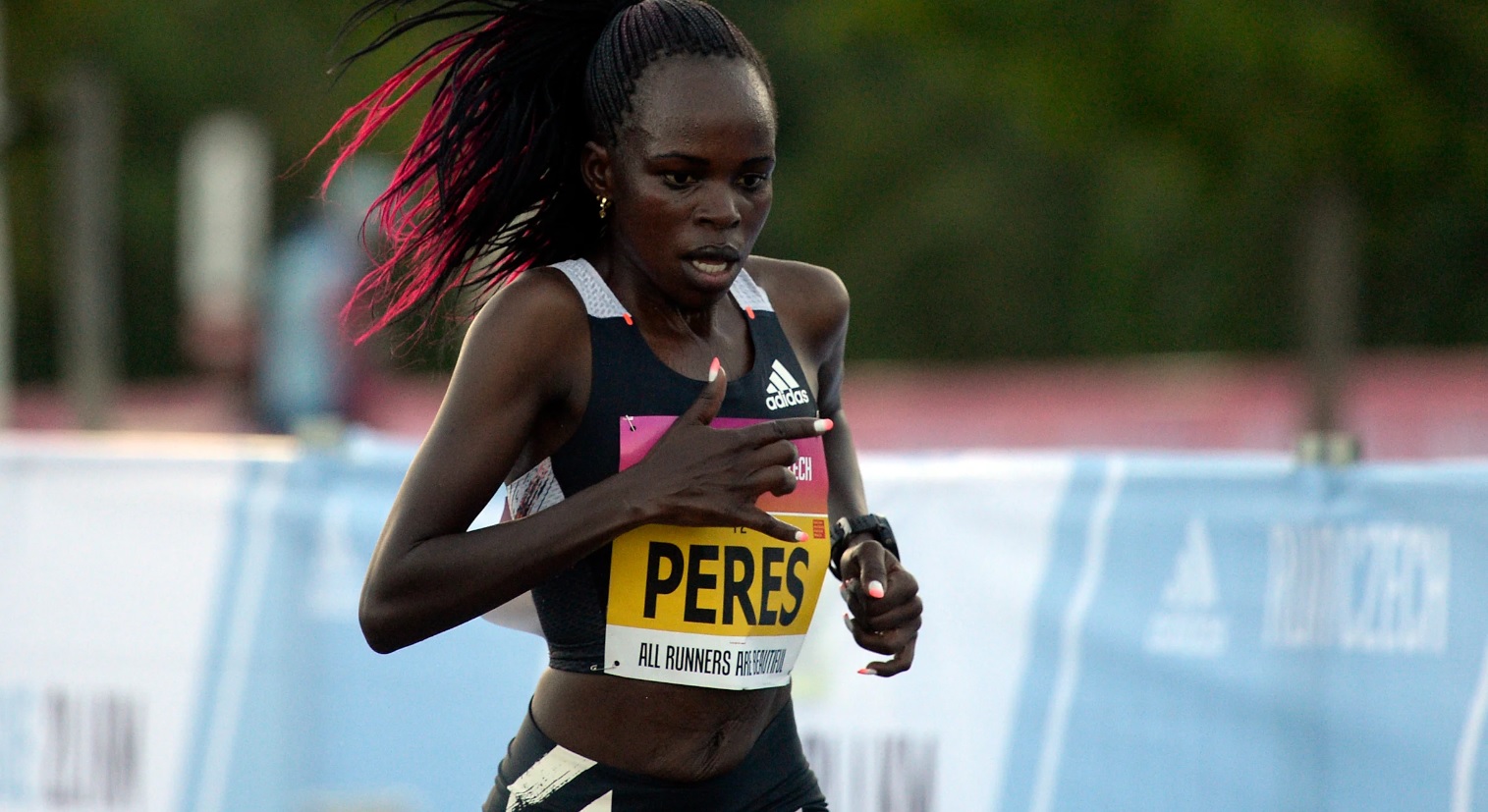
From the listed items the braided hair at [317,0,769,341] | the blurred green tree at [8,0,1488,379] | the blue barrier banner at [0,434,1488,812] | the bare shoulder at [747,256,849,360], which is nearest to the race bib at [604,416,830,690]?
the bare shoulder at [747,256,849,360]

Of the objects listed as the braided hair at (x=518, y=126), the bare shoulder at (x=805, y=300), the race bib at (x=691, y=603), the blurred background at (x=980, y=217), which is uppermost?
the blurred background at (x=980, y=217)

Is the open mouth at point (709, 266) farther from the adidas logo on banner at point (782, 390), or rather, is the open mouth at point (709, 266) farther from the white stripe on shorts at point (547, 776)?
the white stripe on shorts at point (547, 776)

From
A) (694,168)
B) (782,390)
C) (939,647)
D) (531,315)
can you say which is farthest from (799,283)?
(939,647)

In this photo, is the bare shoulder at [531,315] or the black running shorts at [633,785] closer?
the bare shoulder at [531,315]

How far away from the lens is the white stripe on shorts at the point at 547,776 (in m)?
2.71

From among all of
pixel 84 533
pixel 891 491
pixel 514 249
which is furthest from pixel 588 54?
pixel 84 533

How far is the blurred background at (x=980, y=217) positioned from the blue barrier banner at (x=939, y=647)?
1.09m

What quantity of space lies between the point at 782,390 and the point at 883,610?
38cm

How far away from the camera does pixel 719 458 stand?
2.47 meters

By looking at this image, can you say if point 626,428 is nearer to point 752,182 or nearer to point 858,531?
point 752,182

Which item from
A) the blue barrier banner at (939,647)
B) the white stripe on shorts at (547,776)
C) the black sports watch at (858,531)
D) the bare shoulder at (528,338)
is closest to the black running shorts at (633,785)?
the white stripe on shorts at (547,776)

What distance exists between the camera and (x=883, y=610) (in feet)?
8.99

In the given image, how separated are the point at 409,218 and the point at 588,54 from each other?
0.48m

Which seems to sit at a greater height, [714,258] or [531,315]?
[714,258]
